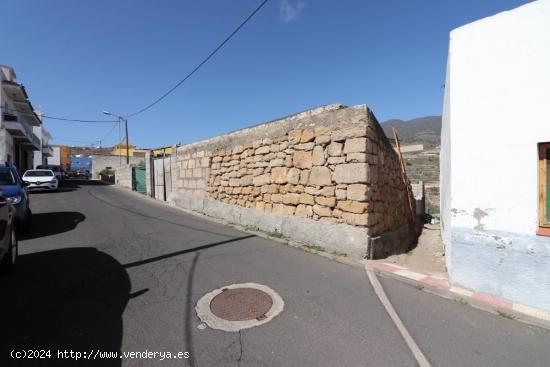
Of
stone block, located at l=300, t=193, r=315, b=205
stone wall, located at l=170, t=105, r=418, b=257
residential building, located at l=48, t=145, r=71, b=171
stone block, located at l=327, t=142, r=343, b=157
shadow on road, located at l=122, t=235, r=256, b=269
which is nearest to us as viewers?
shadow on road, located at l=122, t=235, r=256, b=269

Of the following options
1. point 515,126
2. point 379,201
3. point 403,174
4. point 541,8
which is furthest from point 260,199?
point 541,8

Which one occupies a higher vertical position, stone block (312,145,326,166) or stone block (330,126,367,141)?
stone block (330,126,367,141)

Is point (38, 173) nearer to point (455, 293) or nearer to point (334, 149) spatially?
point (334, 149)

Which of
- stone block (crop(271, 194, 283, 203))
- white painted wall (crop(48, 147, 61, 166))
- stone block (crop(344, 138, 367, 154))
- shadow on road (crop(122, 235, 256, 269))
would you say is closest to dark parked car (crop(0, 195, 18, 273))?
shadow on road (crop(122, 235, 256, 269))

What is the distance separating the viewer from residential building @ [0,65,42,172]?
23234 millimetres

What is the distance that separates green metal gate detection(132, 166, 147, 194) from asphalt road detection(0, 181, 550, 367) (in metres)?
13.8

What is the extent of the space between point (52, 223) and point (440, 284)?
8911 mm

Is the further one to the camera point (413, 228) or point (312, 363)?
point (413, 228)

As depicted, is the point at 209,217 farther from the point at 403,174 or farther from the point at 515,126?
the point at 515,126

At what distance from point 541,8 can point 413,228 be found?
7.41m

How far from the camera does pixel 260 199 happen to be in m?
7.82

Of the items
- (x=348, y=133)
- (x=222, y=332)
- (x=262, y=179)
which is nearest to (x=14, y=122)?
(x=262, y=179)

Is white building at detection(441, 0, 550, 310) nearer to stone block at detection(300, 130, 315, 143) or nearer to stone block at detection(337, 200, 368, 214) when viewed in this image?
stone block at detection(337, 200, 368, 214)

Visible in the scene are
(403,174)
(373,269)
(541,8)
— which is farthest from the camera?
(403,174)
